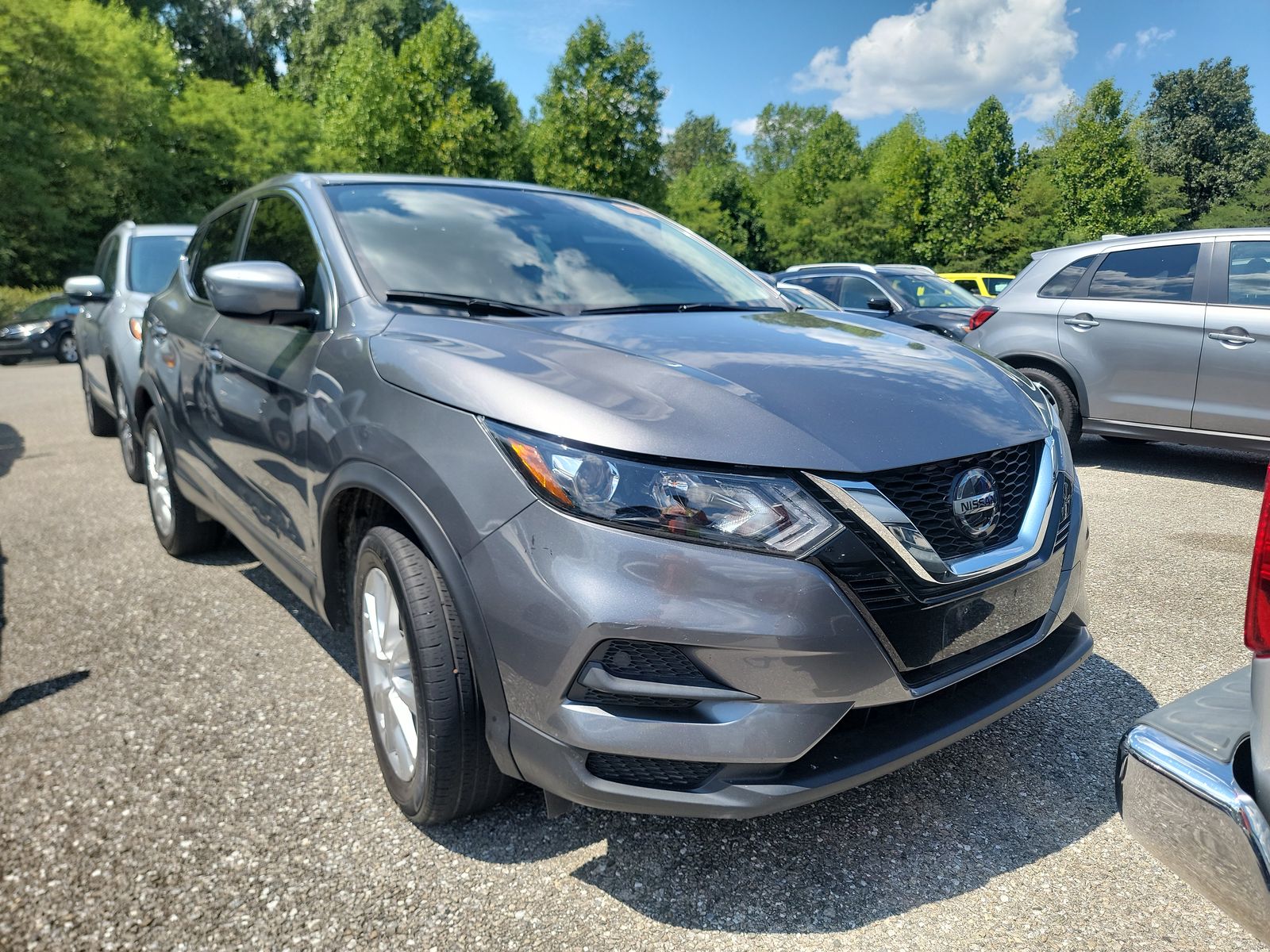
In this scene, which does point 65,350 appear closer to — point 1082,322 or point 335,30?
point 1082,322

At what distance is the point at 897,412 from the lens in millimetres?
2033

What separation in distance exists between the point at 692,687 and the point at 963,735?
661mm

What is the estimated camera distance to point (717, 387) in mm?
2012

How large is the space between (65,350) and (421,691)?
21384 millimetres

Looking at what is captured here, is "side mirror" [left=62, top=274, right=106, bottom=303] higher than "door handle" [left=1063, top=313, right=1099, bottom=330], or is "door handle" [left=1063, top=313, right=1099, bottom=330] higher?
"side mirror" [left=62, top=274, right=106, bottom=303]

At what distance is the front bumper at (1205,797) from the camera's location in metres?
1.24

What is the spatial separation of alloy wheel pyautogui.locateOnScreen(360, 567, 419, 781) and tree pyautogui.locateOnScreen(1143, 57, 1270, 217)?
63.5 m

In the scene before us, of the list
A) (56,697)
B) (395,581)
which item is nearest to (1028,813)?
(395,581)

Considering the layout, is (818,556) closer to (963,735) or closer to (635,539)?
(635,539)

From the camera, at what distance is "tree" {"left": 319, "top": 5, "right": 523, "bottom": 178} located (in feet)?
109

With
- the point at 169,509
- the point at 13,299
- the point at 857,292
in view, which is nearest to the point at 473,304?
the point at 169,509

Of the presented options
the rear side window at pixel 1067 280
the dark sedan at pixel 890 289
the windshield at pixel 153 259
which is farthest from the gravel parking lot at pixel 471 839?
the dark sedan at pixel 890 289

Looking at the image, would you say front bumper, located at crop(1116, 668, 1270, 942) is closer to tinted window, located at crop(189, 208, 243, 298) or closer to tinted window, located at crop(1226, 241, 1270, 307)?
tinted window, located at crop(189, 208, 243, 298)

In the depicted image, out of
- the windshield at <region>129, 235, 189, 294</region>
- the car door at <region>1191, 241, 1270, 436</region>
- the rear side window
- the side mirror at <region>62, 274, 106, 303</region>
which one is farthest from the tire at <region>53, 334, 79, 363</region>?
the car door at <region>1191, 241, 1270, 436</region>
